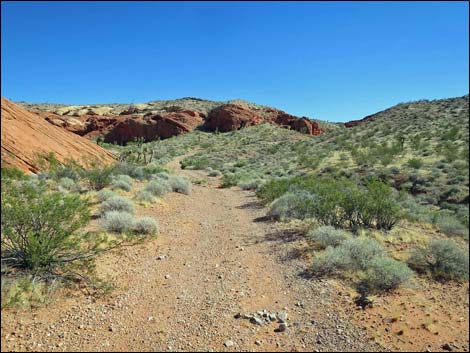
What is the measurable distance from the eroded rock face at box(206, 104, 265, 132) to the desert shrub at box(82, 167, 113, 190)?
4354 cm

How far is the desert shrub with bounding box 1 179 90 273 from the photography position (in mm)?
5434

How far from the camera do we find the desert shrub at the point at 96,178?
13.9 m

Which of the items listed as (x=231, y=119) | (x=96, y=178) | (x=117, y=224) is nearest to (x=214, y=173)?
(x=96, y=178)

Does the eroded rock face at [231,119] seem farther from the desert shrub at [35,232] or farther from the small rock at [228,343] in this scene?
the small rock at [228,343]

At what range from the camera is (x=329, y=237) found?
7.77 metres

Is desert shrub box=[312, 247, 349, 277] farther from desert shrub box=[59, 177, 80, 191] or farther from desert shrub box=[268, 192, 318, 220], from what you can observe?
desert shrub box=[59, 177, 80, 191]

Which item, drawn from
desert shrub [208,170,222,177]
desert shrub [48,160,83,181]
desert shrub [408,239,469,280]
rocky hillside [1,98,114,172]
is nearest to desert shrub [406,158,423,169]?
desert shrub [408,239,469,280]

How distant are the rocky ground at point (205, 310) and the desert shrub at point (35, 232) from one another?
81 centimetres

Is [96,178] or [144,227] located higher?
[96,178]

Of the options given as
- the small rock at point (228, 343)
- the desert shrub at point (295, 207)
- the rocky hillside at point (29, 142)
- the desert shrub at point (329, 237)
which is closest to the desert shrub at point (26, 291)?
the rocky hillside at point (29, 142)

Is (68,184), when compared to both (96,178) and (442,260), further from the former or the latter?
(442,260)

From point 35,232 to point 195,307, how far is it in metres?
3.04

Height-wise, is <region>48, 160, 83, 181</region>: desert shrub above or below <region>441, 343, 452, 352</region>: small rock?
above

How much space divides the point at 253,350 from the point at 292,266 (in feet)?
9.49
